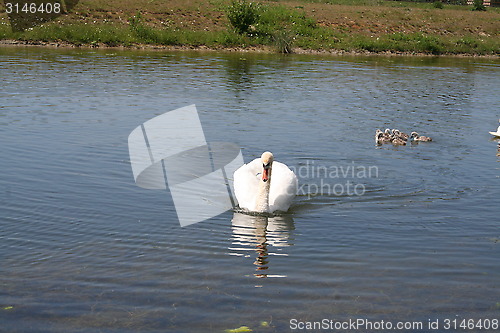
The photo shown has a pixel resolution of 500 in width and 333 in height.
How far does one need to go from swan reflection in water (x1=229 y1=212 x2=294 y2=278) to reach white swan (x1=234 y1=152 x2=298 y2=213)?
0.23 meters

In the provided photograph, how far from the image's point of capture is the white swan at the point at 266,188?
42.7ft

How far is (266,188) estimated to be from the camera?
12.9 metres

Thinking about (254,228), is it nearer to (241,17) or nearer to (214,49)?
(214,49)

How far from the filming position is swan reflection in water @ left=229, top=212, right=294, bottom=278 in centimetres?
1073

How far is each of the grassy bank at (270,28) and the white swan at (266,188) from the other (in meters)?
37.5

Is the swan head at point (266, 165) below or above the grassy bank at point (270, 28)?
below

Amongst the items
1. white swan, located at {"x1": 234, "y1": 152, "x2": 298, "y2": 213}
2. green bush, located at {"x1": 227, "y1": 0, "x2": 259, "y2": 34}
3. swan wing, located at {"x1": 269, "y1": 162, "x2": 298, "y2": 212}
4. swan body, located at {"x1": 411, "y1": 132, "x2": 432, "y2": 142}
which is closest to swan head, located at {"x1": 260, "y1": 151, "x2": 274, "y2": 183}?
white swan, located at {"x1": 234, "y1": 152, "x2": 298, "y2": 213}

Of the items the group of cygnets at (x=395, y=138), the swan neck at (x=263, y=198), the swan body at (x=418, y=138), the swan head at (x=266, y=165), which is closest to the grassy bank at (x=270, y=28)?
the swan body at (x=418, y=138)

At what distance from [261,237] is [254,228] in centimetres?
51

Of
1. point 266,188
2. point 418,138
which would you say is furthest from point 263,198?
point 418,138

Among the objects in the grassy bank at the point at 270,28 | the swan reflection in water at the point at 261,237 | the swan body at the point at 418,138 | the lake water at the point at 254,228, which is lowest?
the swan reflection in water at the point at 261,237

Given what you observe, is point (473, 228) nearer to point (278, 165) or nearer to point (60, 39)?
point (278, 165)

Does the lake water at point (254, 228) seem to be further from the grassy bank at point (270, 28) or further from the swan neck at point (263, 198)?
the grassy bank at point (270, 28)

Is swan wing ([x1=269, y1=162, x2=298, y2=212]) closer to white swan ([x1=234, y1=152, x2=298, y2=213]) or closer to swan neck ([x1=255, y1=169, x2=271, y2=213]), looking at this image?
white swan ([x1=234, y1=152, x2=298, y2=213])
